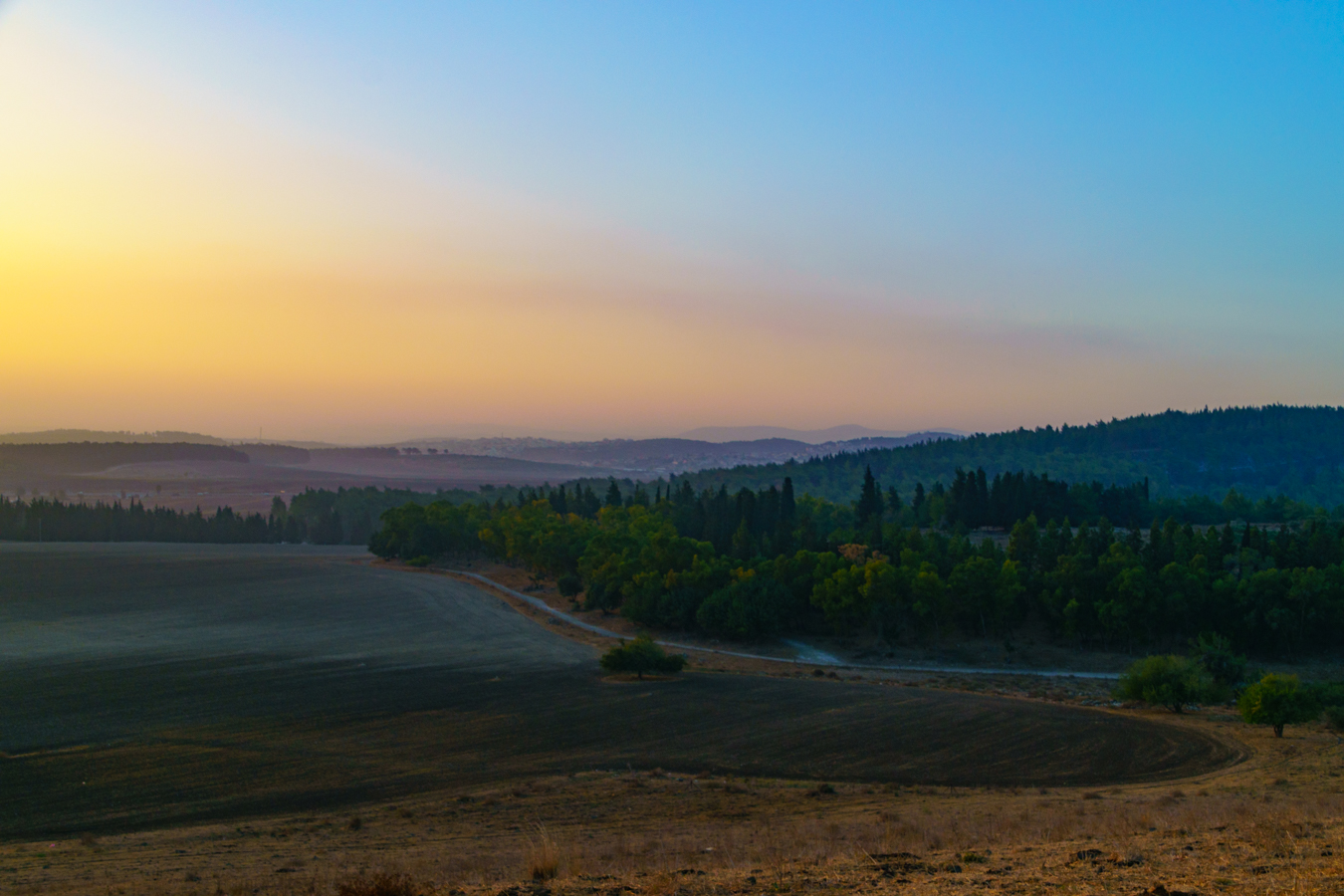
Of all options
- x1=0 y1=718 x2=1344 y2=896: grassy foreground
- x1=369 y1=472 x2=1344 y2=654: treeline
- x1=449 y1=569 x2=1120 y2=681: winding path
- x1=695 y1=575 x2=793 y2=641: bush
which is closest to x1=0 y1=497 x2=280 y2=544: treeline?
x1=369 y1=472 x2=1344 y2=654: treeline

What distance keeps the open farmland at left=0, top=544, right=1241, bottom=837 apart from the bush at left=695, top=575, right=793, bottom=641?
12.9 metres

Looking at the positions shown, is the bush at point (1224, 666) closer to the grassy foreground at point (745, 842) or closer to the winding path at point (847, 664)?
the winding path at point (847, 664)

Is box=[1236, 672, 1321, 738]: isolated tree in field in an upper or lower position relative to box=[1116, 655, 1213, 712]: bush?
upper

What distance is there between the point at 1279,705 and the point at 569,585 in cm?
7541

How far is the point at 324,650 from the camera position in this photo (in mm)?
66062

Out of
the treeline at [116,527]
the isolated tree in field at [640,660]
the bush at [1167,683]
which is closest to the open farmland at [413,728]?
the isolated tree in field at [640,660]

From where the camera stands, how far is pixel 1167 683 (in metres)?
49.8

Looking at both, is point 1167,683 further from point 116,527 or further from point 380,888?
point 116,527

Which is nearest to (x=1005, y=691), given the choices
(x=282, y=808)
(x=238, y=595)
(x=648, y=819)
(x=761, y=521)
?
(x=648, y=819)

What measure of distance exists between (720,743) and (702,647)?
39811 millimetres

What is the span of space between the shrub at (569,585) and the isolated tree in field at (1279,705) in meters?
73.6

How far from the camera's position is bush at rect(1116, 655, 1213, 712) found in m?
49.6

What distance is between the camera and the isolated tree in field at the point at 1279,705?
41.2m

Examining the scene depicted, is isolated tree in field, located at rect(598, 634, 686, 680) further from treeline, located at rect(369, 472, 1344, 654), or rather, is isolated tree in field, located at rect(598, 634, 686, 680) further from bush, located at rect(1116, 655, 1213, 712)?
bush, located at rect(1116, 655, 1213, 712)
